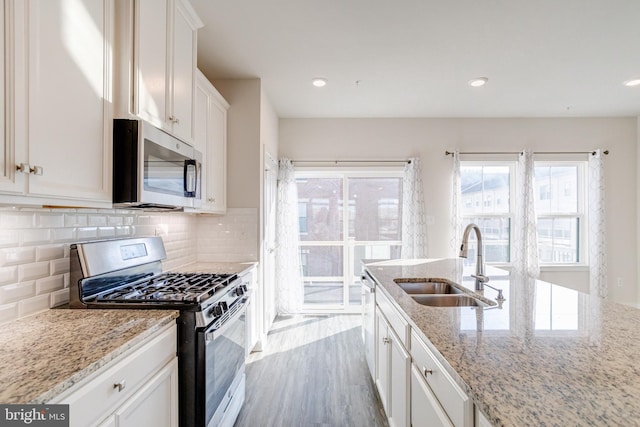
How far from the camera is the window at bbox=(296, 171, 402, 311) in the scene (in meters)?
4.34

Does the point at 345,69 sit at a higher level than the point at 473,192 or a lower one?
higher

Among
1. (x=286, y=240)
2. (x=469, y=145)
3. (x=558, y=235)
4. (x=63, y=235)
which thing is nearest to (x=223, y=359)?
(x=63, y=235)

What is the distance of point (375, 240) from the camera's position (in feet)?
14.3

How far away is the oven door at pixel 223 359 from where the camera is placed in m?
1.51

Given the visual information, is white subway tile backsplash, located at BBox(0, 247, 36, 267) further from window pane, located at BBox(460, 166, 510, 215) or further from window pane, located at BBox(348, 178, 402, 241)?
window pane, located at BBox(460, 166, 510, 215)

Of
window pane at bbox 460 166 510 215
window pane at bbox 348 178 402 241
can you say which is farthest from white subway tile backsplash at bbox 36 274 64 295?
window pane at bbox 460 166 510 215

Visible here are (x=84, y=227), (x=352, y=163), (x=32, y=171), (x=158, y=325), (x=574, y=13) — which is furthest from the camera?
(x=352, y=163)

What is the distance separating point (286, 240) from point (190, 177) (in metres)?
2.27

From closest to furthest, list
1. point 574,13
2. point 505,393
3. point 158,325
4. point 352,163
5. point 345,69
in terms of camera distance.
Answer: point 505,393
point 158,325
point 574,13
point 345,69
point 352,163

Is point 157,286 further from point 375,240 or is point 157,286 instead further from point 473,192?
point 473,192

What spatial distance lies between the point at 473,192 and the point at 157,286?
407 cm

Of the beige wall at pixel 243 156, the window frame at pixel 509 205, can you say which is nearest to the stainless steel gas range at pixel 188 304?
the beige wall at pixel 243 156

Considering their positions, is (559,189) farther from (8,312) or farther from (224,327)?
(8,312)

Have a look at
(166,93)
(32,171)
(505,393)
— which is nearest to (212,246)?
(166,93)
